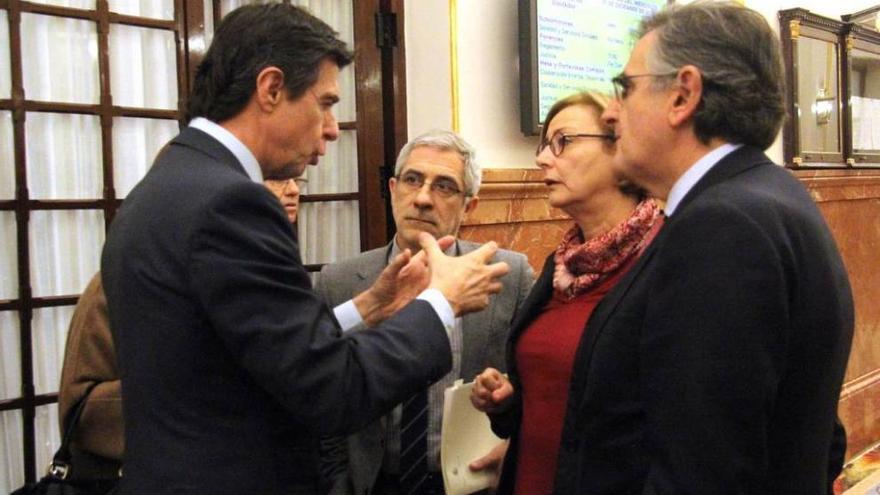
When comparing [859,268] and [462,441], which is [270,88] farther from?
[859,268]

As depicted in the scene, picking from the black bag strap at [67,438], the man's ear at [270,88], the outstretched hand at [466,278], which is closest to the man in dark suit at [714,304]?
the outstretched hand at [466,278]

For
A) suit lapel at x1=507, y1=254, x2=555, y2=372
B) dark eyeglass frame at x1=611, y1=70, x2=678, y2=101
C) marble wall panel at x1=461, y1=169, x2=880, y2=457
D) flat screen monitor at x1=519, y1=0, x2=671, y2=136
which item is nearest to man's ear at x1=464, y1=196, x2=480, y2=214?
suit lapel at x1=507, y1=254, x2=555, y2=372

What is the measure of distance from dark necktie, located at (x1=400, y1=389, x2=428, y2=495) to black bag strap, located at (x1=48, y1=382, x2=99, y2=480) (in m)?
0.78

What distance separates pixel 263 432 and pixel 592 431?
56 cm

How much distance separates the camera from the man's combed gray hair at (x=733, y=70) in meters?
1.21

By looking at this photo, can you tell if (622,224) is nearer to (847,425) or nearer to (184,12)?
(184,12)

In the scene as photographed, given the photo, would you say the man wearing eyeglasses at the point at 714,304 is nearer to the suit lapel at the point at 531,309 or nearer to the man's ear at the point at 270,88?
the suit lapel at the point at 531,309

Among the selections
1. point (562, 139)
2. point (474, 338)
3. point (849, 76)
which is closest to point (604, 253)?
point (562, 139)

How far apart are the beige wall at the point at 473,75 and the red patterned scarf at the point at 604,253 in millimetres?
1421

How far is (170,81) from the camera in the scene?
8.92 ft

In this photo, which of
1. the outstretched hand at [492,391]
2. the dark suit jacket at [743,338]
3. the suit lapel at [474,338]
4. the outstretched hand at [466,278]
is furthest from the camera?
the suit lapel at [474,338]

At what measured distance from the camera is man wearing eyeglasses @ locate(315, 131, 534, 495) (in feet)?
6.79

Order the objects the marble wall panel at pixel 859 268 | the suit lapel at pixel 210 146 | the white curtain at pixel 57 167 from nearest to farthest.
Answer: the suit lapel at pixel 210 146, the white curtain at pixel 57 167, the marble wall panel at pixel 859 268

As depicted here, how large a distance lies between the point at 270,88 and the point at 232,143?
0.39 feet
